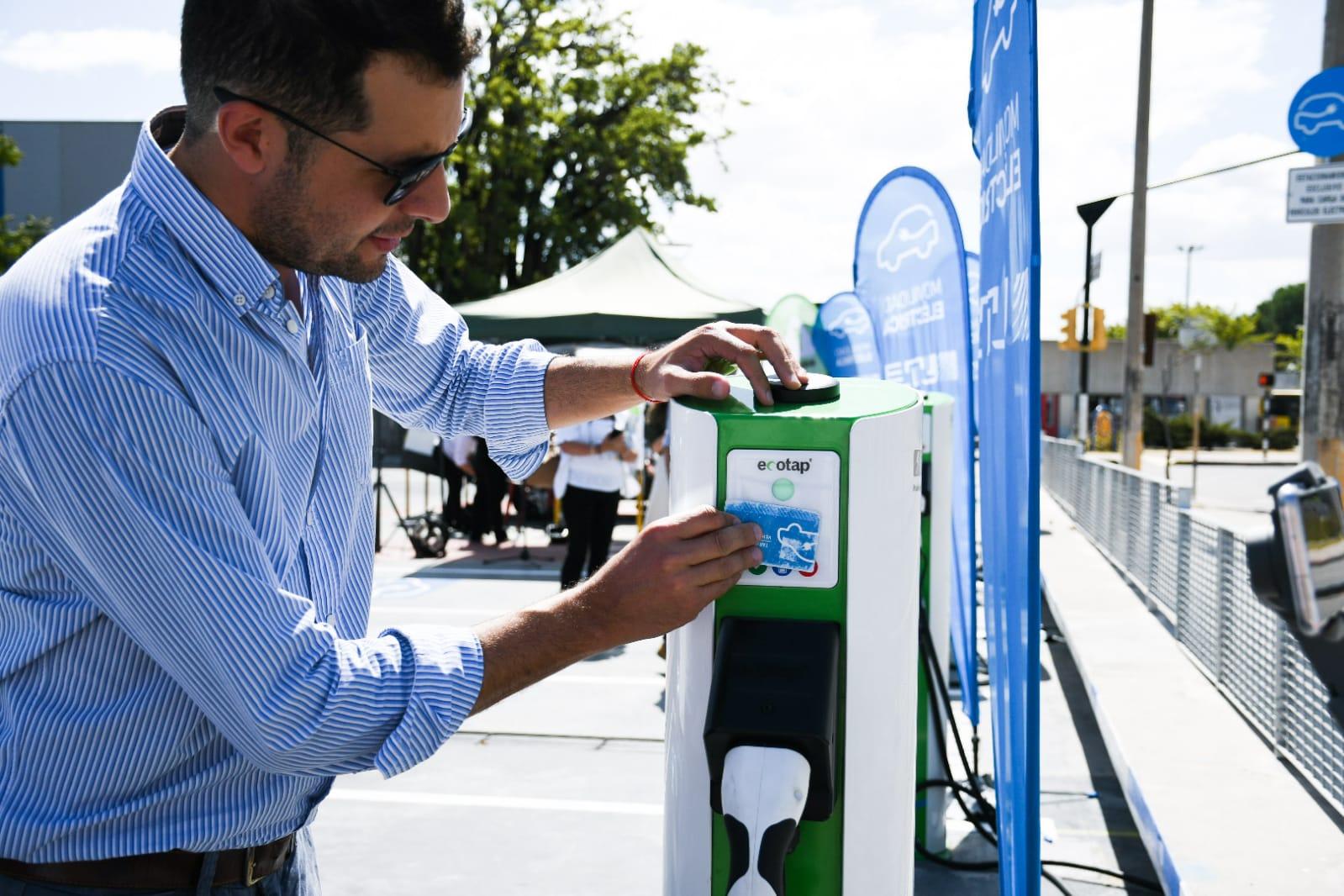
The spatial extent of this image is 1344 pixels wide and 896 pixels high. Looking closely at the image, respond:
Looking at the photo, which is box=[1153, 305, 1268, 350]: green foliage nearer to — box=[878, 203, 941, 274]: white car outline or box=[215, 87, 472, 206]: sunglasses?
box=[878, 203, 941, 274]: white car outline

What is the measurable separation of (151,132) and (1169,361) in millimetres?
24451

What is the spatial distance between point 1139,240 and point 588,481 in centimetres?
1095

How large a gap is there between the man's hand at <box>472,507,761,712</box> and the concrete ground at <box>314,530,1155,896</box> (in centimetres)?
288

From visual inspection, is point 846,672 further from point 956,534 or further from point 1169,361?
point 1169,361

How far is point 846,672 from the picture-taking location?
183 centimetres

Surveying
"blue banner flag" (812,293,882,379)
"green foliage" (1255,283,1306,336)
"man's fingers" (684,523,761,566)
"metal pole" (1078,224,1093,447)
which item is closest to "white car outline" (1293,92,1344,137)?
"blue banner flag" (812,293,882,379)

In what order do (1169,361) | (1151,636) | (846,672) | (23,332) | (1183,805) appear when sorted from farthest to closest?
(1169,361) → (1151,636) → (1183,805) → (846,672) → (23,332)

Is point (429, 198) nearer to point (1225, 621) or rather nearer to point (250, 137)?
point (250, 137)

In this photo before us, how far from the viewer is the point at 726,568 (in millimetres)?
1572

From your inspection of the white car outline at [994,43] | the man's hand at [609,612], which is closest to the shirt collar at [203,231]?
the man's hand at [609,612]

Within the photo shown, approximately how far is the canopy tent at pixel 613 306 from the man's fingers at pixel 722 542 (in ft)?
30.0

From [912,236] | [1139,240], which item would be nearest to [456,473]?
[912,236]

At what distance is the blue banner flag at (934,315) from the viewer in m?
5.25

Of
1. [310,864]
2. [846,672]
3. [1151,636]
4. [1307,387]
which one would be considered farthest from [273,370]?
[1307,387]
